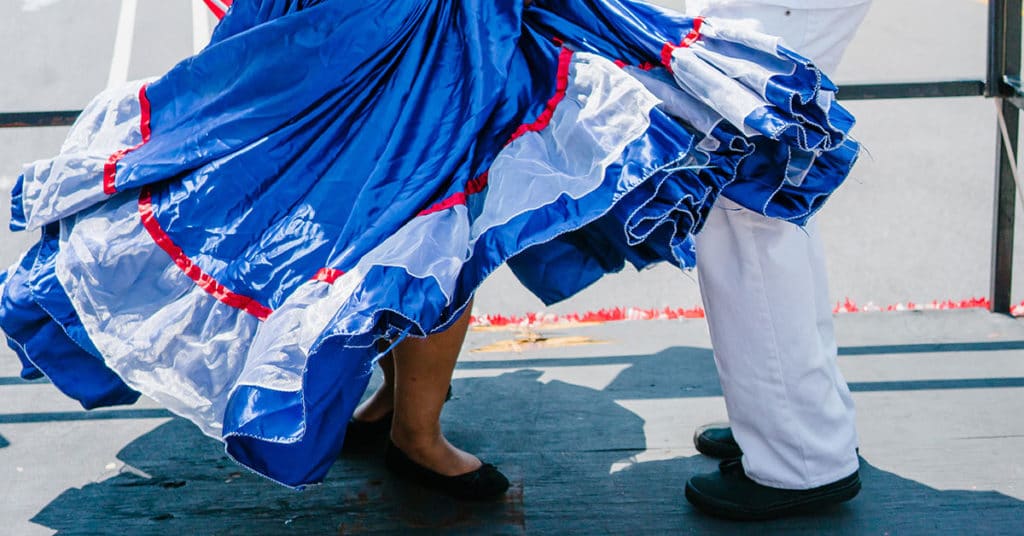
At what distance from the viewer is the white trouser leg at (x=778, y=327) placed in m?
2.12

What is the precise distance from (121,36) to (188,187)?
18.7 ft

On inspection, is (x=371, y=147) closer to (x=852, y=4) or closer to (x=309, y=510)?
(x=309, y=510)

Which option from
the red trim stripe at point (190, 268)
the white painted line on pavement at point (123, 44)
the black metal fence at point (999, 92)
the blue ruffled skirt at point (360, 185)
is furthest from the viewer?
the white painted line on pavement at point (123, 44)

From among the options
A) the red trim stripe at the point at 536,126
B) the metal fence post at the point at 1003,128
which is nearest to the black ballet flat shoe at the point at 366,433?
the red trim stripe at the point at 536,126

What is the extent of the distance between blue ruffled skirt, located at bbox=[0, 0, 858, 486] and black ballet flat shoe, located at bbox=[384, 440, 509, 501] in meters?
0.39

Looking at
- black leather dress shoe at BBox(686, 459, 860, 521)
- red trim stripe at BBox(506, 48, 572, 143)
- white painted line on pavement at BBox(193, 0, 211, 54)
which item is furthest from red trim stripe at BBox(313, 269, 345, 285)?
white painted line on pavement at BBox(193, 0, 211, 54)

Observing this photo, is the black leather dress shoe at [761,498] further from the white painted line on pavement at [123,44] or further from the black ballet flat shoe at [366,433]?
the white painted line on pavement at [123,44]

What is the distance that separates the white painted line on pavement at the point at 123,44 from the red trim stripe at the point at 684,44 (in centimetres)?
493

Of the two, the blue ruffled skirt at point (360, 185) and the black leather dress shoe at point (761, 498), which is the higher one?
the blue ruffled skirt at point (360, 185)

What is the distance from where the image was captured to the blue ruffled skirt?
1.90m

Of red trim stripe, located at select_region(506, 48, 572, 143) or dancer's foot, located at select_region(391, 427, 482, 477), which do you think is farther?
dancer's foot, located at select_region(391, 427, 482, 477)

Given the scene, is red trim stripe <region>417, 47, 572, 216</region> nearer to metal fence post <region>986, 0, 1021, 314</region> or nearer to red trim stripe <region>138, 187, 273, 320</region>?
red trim stripe <region>138, 187, 273, 320</region>

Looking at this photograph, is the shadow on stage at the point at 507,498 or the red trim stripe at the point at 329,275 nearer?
the red trim stripe at the point at 329,275

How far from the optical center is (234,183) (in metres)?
2.10
